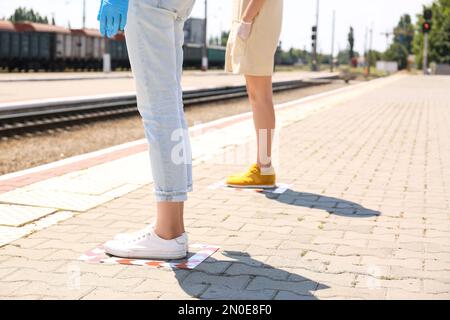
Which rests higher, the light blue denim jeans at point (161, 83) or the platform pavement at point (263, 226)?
the light blue denim jeans at point (161, 83)

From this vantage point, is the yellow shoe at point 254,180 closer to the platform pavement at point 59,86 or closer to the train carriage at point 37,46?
the platform pavement at point 59,86

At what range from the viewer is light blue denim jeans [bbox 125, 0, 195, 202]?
3.17 metres

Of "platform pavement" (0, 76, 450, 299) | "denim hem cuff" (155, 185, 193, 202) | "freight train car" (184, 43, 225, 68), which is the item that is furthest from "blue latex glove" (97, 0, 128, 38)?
"freight train car" (184, 43, 225, 68)

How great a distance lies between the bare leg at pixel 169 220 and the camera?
334cm

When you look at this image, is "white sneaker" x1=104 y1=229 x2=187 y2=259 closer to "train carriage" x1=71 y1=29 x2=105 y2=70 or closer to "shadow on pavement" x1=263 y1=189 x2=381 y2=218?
"shadow on pavement" x1=263 y1=189 x2=381 y2=218

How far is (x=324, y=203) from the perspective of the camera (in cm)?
491

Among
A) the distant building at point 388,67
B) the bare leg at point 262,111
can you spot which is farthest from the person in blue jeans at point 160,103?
the distant building at point 388,67

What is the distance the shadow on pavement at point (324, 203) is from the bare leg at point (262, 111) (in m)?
0.36

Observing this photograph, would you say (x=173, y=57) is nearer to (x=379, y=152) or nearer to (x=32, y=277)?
(x=32, y=277)

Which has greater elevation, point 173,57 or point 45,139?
point 173,57

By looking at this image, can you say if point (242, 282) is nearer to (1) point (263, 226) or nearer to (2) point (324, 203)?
(1) point (263, 226)

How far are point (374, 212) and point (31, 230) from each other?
88.1 inches

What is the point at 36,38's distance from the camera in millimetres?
37906
